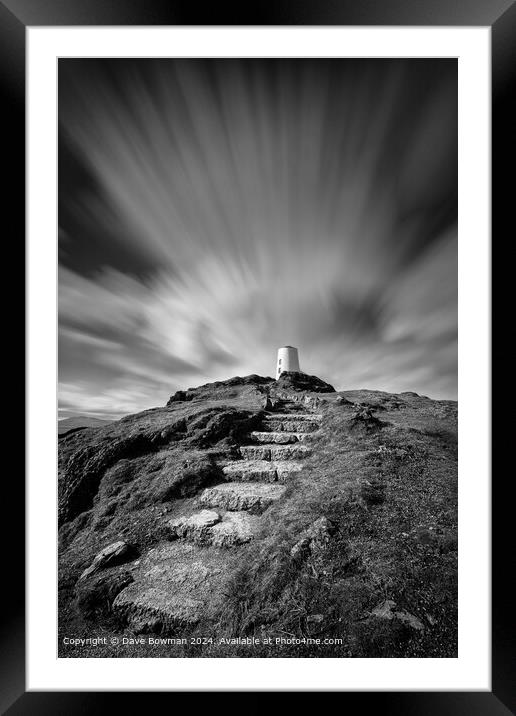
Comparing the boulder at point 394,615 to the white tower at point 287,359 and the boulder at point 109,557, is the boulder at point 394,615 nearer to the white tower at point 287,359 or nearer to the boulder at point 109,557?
the boulder at point 109,557

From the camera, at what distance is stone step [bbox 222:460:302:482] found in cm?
423

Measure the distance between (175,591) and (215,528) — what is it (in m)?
0.77

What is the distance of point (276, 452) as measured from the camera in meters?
4.78

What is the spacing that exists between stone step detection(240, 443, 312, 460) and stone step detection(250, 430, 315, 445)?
0.28m

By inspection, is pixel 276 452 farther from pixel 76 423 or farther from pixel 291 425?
pixel 76 423

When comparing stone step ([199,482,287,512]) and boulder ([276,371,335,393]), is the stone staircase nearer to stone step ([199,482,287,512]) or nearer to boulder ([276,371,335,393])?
stone step ([199,482,287,512])

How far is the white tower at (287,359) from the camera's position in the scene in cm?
543

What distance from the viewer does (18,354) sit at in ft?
9.18

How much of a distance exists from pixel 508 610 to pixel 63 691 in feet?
16.2

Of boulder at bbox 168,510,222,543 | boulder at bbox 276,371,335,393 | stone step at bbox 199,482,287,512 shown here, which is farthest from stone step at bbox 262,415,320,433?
boulder at bbox 168,510,222,543

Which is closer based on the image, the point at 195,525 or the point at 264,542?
the point at 264,542

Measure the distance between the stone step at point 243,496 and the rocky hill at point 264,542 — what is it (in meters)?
0.02

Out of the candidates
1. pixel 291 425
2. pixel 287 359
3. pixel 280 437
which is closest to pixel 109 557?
pixel 280 437
